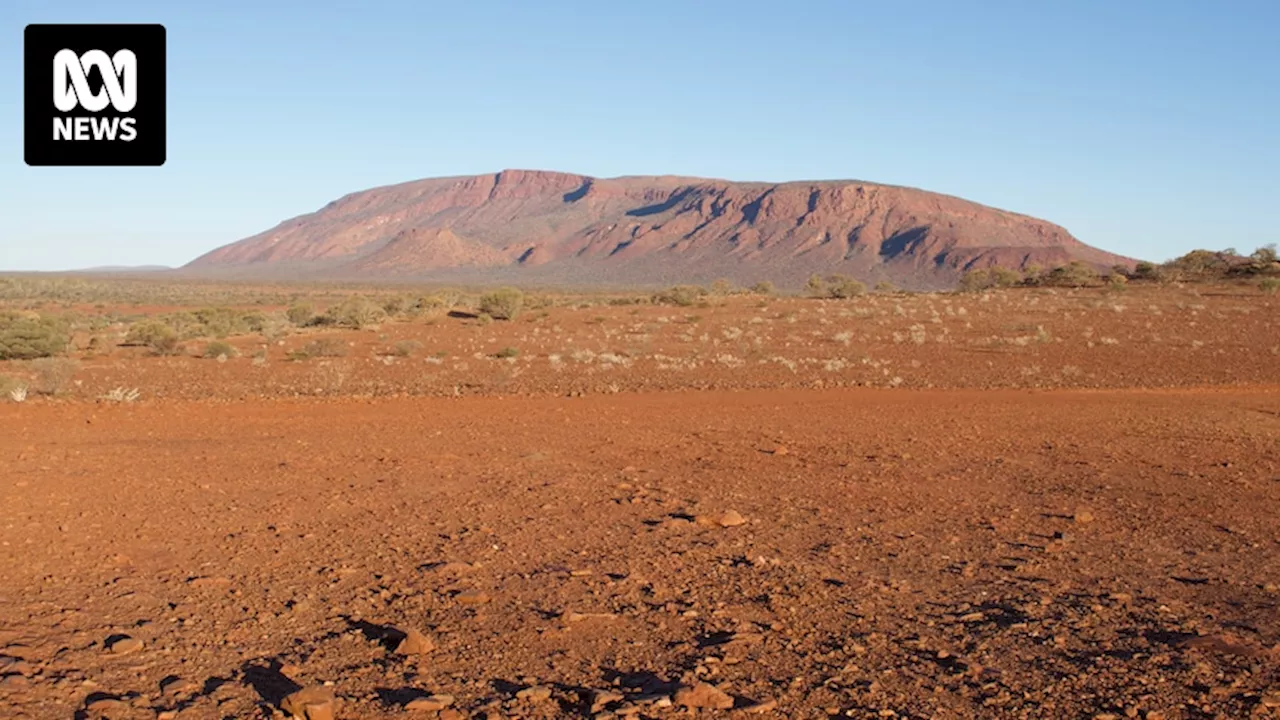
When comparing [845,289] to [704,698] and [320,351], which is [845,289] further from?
[704,698]

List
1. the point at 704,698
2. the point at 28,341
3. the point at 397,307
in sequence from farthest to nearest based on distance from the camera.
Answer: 1. the point at 397,307
2. the point at 28,341
3. the point at 704,698

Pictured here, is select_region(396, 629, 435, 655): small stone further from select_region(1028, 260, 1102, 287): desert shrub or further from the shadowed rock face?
the shadowed rock face

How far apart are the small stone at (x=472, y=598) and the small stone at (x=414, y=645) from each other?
748mm

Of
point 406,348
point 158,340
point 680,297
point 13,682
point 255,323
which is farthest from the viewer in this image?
point 680,297

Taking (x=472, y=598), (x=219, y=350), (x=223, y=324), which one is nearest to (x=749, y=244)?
(x=223, y=324)

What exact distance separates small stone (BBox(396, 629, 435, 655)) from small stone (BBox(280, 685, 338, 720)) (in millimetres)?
610

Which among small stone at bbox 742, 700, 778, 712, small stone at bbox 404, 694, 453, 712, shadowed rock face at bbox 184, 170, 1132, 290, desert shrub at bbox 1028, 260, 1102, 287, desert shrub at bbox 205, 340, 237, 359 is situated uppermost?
shadowed rock face at bbox 184, 170, 1132, 290

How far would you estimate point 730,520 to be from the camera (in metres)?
7.79

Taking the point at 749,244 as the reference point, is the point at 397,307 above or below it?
below

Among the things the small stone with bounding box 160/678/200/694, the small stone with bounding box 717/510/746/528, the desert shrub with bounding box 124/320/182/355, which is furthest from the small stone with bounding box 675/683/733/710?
the desert shrub with bounding box 124/320/182/355

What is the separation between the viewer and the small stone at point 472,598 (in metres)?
5.93

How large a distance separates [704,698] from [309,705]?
5.52 feet

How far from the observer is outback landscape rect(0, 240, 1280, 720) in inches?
185

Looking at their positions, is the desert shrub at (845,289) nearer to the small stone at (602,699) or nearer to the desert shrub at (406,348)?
the desert shrub at (406,348)
